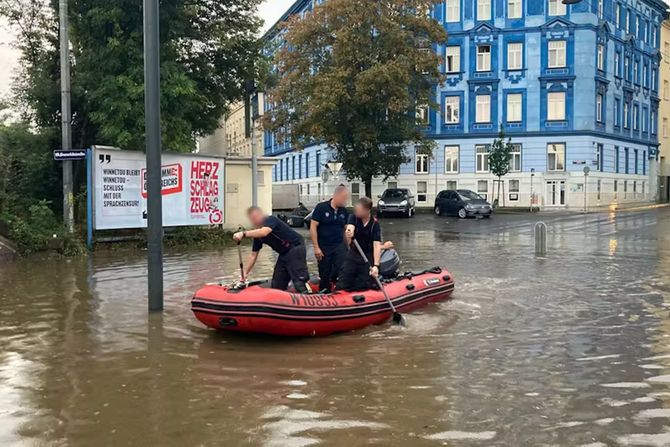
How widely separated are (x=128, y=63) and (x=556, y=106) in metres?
36.4

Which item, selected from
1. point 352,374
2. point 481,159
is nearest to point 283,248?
point 352,374

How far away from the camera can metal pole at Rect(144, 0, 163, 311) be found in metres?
9.44

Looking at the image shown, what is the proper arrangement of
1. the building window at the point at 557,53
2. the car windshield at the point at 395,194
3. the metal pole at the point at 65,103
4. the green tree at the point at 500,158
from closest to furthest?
the metal pole at the point at 65,103 < the car windshield at the point at 395,194 < the green tree at the point at 500,158 < the building window at the point at 557,53

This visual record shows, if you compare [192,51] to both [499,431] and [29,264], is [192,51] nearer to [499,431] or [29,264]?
[29,264]

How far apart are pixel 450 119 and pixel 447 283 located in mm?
41158

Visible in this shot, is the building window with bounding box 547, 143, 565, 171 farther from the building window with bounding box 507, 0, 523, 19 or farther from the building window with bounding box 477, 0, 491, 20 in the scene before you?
the building window with bounding box 477, 0, 491, 20

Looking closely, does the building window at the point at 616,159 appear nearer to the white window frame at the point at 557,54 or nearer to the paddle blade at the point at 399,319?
the white window frame at the point at 557,54

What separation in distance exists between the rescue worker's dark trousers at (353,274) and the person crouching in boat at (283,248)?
55 cm

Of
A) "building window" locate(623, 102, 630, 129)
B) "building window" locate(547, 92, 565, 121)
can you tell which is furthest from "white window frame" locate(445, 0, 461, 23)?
"building window" locate(623, 102, 630, 129)

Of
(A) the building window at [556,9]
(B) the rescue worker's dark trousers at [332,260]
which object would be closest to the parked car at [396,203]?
(A) the building window at [556,9]

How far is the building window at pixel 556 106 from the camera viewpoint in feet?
159

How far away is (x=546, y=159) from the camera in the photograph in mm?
48344

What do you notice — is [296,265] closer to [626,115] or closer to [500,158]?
[500,158]

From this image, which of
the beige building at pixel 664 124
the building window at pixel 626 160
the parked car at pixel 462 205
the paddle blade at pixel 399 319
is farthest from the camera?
the beige building at pixel 664 124
